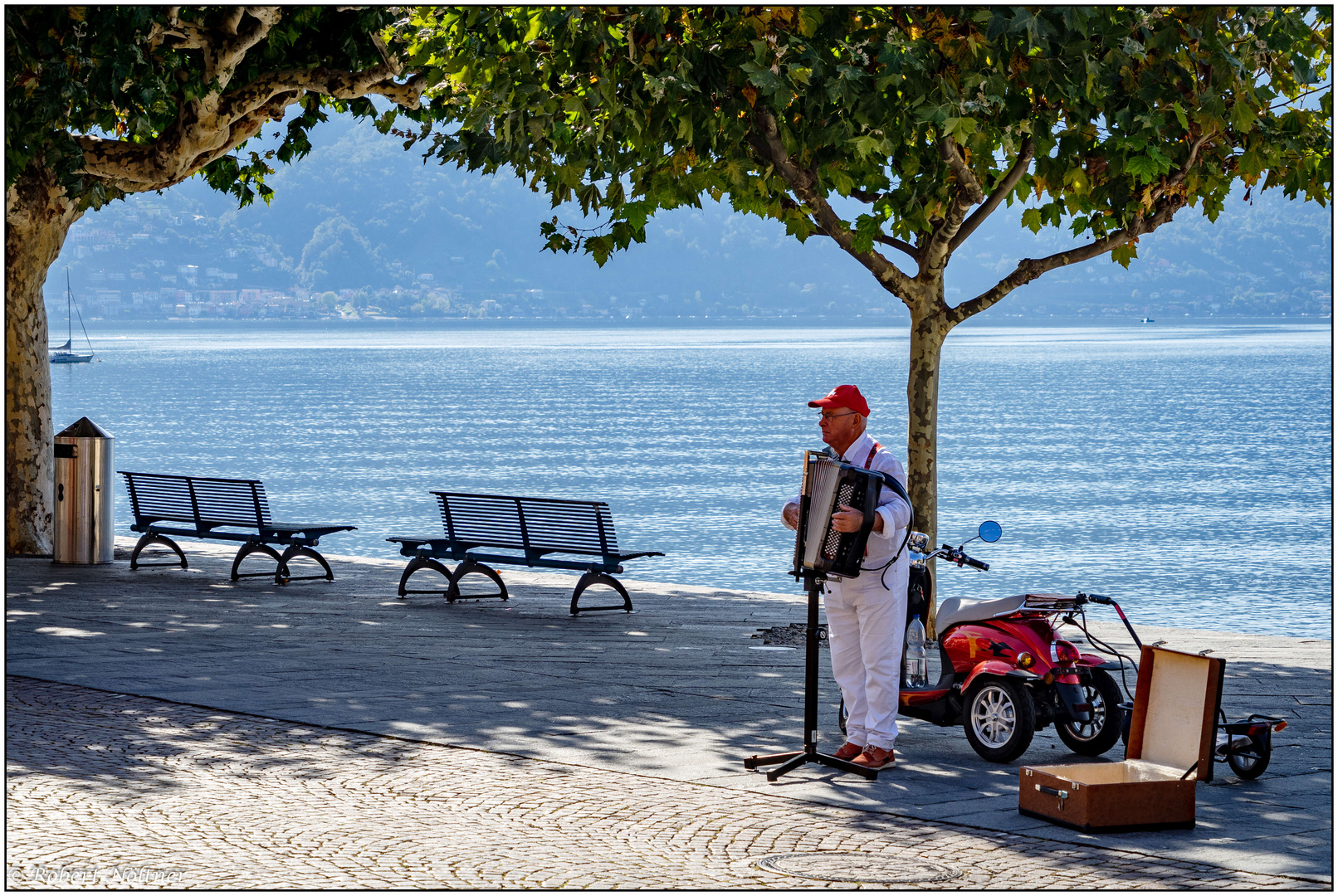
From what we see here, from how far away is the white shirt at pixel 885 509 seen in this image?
7453 millimetres

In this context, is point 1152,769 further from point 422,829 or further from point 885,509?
point 422,829

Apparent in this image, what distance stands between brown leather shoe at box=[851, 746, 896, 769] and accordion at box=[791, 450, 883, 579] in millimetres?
884

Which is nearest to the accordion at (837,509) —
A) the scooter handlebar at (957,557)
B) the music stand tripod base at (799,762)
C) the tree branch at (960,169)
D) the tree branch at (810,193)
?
the music stand tripod base at (799,762)

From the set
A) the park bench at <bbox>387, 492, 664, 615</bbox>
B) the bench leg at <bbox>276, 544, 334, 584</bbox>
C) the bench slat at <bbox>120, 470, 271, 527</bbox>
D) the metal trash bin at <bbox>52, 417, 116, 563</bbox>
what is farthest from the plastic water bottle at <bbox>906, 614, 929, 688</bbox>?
the metal trash bin at <bbox>52, 417, 116, 563</bbox>

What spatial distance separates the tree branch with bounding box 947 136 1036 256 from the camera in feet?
39.2

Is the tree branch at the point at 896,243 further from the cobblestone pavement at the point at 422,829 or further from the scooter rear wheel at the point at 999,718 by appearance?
the cobblestone pavement at the point at 422,829

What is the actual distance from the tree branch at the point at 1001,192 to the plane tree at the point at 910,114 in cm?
3

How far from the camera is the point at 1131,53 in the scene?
9.81m

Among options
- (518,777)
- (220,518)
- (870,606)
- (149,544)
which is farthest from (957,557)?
(149,544)

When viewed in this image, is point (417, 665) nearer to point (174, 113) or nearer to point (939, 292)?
point (939, 292)

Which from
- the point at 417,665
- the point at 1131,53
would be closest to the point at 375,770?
the point at 417,665

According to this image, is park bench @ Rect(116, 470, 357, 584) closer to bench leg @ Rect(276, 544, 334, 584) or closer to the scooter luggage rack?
bench leg @ Rect(276, 544, 334, 584)

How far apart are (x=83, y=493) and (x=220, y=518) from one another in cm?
141

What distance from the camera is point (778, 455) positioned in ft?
262
